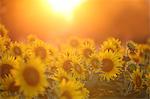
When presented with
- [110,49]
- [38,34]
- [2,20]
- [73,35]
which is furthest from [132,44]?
[2,20]

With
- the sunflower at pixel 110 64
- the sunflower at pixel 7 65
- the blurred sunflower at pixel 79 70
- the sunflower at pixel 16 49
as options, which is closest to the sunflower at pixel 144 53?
the sunflower at pixel 110 64

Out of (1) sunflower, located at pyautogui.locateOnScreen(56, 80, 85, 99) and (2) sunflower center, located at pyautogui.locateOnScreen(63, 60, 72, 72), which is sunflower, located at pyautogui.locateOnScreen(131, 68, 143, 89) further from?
(1) sunflower, located at pyautogui.locateOnScreen(56, 80, 85, 99)

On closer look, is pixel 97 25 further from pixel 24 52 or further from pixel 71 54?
pixel 24 52

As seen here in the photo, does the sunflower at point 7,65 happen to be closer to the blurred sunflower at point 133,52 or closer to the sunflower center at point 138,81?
the sunflower center at point 138,81

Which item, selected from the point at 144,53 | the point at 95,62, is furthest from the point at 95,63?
the point at 144,53

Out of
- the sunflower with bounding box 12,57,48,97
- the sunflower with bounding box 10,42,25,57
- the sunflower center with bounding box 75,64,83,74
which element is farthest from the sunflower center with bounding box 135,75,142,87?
the sunflower with bounding box 12,57,48,97

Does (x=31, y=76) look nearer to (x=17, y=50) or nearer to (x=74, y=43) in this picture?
(x=17, y=50)

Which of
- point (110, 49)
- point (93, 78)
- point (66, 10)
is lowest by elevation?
point (93, 78)
